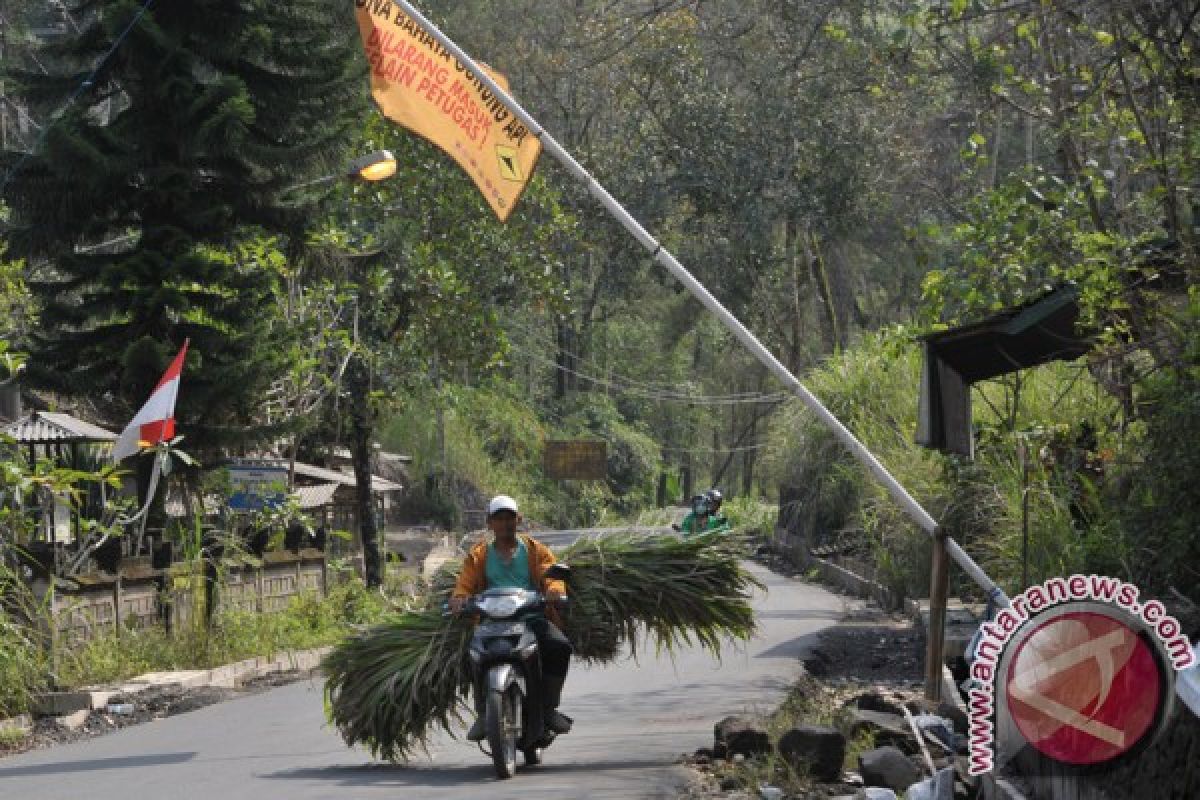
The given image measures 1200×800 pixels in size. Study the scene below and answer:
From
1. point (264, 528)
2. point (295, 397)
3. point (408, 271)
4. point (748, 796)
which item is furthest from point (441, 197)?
point (748, 796)

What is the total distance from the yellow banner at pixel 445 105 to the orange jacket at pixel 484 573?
11.2 ft

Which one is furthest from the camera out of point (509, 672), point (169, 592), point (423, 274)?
point (423, 274)

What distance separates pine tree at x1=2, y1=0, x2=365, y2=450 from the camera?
2036 centimetres

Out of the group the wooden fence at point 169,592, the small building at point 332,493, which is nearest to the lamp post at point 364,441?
the small building at point 332,493

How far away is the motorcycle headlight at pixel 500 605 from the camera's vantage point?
1184cm

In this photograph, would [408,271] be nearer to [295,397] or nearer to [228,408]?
[295,397]

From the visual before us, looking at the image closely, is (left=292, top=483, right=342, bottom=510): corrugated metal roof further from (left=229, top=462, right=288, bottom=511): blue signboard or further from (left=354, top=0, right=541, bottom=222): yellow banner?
(left=354, top=0, right=541, bottom=222): yellow banner

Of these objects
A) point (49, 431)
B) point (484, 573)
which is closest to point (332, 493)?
point (49, 431)

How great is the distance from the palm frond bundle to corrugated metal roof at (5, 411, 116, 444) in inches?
391

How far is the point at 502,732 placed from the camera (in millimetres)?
11305

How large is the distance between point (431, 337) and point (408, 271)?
145cm

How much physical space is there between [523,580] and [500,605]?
496mm

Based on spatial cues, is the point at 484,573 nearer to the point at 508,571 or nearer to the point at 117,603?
the point at 508,571

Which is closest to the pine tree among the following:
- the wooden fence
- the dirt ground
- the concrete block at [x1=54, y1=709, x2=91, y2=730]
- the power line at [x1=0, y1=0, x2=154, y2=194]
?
the power line at [x1=0, y1=0, x2=154, y2=194]
